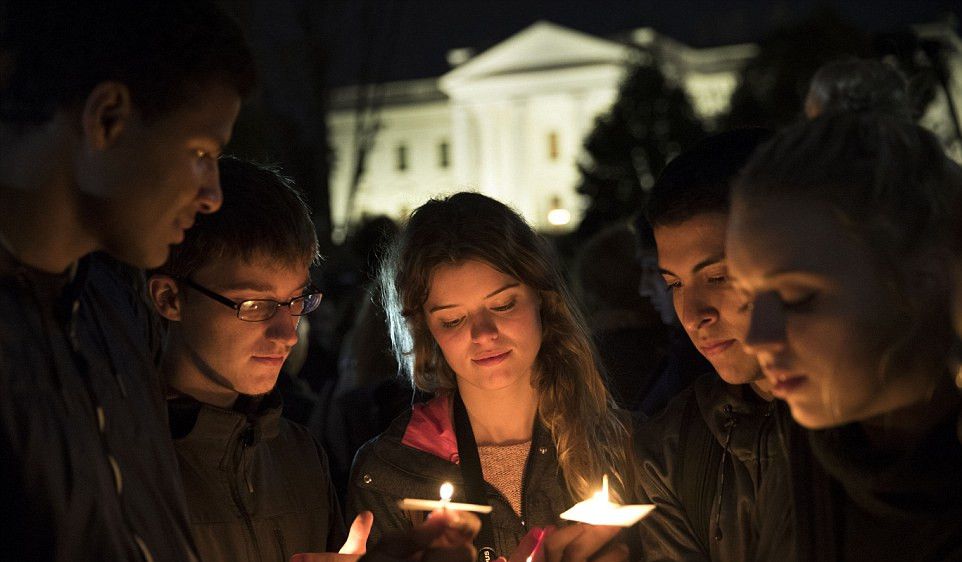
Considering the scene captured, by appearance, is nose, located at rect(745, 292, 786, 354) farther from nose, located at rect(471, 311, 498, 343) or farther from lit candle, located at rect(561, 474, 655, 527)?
nose, located at rect(471, 311, 498, 343)

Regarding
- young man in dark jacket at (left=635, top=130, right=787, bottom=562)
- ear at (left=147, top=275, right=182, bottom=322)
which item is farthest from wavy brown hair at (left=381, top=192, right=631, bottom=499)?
ear at (left=147, top=275, right=182, bottom=322)

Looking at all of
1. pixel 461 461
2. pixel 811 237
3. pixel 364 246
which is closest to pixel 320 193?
pixel 364 246

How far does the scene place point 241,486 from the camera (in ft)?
9.97

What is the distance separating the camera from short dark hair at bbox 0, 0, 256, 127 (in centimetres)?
185

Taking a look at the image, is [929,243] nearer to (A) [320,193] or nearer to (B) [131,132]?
(B) [131,132]

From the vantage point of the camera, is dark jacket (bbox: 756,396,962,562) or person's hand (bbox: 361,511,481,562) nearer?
dark jacket (bbox: 756,396,962,562)

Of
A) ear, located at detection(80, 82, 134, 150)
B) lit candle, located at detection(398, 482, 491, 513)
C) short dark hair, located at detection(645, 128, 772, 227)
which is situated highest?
ear, located at detection(80, 82, 134, 150)

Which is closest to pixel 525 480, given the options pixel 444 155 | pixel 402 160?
pixel 444 155

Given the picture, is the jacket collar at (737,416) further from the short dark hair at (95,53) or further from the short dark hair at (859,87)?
the short dark hair at (859,87)

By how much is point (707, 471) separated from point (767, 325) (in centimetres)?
102

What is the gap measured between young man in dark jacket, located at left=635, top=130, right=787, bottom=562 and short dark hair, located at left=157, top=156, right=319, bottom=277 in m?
1.07

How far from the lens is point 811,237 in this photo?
5.94 ft

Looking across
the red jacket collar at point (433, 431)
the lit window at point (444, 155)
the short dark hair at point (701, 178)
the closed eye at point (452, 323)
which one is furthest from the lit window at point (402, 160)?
the short dark hair at point (701, 178)

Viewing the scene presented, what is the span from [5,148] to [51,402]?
44cm
